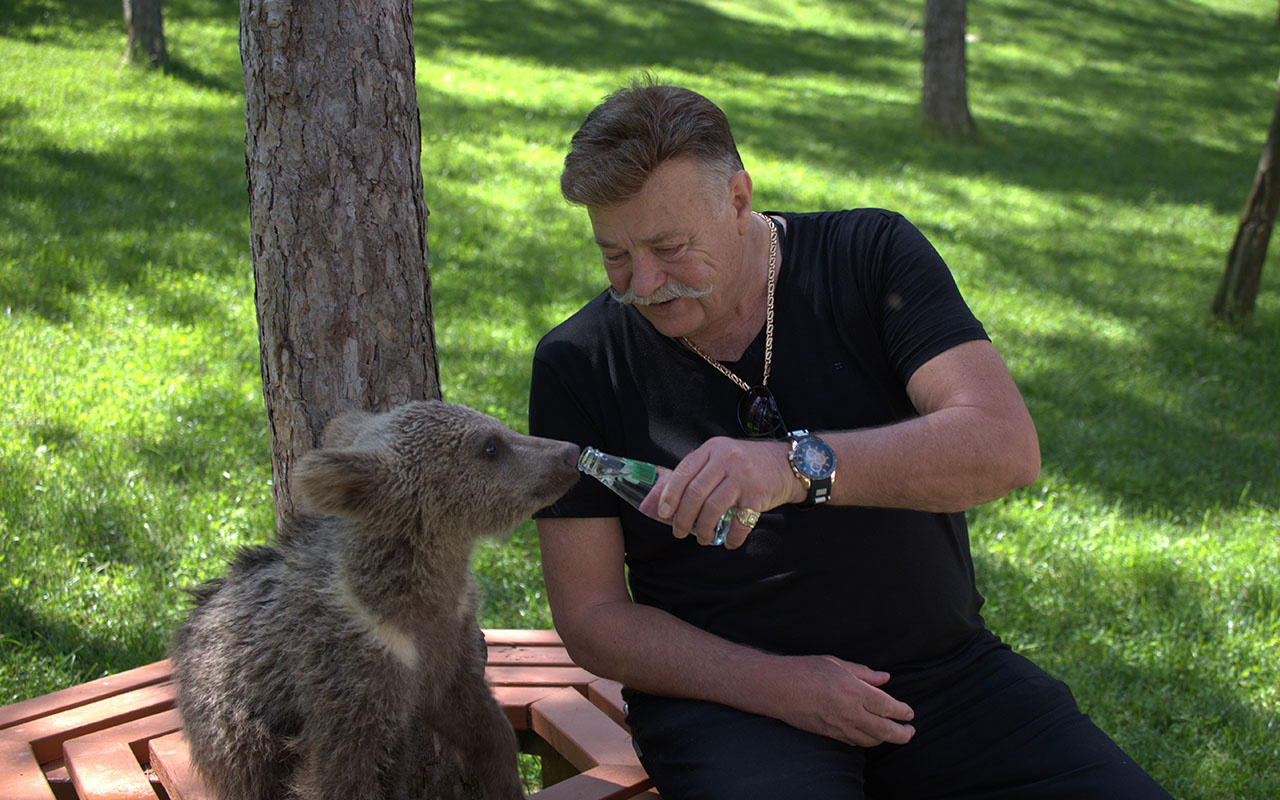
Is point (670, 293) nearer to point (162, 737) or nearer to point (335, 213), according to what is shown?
point (335, 213)

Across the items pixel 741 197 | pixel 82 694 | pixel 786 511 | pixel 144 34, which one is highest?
pixel 144 34

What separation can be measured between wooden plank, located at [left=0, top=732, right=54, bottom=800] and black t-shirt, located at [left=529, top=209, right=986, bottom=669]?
1.53 meters

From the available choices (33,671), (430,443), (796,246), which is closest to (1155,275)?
(796,246)

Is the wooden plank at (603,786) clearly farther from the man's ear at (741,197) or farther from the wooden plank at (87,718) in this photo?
the man's ear at (741,197)

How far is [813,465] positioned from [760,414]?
0.43 metres

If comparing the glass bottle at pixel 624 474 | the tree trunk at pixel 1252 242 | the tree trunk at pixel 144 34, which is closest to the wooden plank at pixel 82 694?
the glass bottle at pixel 624 474

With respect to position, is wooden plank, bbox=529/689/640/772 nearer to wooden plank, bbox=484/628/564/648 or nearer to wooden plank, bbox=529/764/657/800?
wooden plank, bbox=529/764/657/800

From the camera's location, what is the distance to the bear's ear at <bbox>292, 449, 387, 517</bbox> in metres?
2.55

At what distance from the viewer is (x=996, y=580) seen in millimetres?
4750

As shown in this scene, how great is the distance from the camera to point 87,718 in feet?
10.2

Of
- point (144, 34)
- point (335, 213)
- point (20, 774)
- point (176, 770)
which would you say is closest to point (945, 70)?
point (144, 34)

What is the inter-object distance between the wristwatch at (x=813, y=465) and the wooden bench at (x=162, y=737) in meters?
1.07

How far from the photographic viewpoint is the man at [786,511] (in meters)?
2.56

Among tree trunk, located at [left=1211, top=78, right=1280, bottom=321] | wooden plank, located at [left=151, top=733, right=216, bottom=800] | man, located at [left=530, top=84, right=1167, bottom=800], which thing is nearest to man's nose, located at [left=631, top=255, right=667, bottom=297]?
man, located at [left=530, top=84, right=1167, bottom=800]
